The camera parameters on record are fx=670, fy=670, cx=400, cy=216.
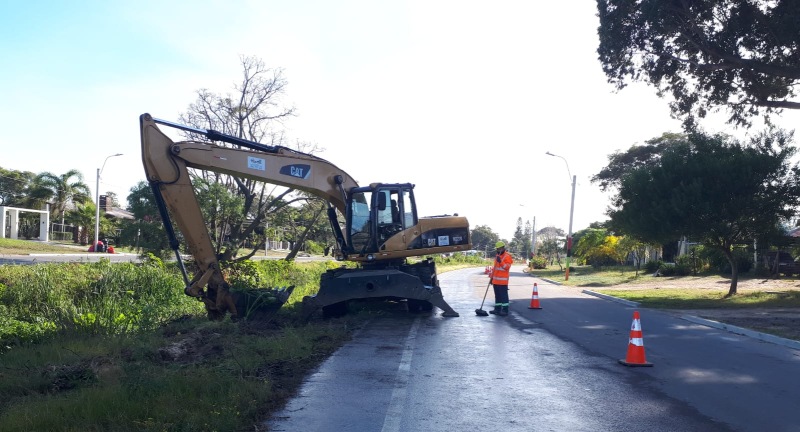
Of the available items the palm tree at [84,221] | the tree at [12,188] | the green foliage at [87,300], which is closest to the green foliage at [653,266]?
the green foliage at [87,300]

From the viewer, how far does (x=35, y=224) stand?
53.7 meters

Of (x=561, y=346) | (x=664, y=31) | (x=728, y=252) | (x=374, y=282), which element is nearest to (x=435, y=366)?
(x=561, y=346)

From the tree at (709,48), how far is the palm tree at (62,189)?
4635 cm

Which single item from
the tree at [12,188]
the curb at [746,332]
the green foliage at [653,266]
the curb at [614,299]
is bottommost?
the curb at [614,299]

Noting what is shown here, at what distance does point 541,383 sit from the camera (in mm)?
8195

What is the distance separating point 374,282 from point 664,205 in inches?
541

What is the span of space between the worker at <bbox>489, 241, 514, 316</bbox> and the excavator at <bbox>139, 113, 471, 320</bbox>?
862mm

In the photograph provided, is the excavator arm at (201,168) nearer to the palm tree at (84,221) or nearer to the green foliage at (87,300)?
the green foliage at (87,300)

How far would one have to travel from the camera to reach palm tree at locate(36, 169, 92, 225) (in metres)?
54.1

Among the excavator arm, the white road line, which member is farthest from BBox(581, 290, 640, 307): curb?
the excavator arm

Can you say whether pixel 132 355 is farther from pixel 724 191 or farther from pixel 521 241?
pixel 521 241

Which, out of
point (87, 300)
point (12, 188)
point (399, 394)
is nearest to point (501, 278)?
point (399, 394)

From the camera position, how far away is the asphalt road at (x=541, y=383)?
6477 mm

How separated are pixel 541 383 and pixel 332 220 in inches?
316
